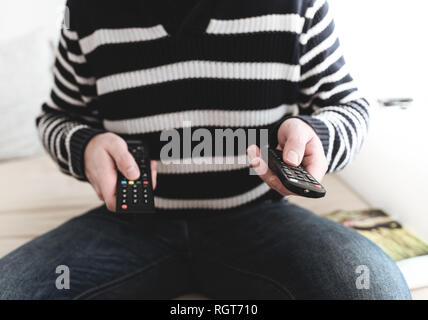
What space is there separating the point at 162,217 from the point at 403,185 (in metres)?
0.48

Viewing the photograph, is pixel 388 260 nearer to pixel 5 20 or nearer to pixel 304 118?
pixel 304 118

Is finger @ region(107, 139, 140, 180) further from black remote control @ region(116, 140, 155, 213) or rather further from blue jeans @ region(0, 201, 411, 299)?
blue jeans @ region(0, 201, 411, 299)

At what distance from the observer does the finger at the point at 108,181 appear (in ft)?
1.74

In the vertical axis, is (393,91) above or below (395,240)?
above

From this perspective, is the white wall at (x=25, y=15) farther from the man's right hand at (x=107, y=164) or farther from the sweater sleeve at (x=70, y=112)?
the man's right hand at (x=107, y=164)

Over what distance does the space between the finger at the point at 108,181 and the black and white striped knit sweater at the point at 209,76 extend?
61 millimetres

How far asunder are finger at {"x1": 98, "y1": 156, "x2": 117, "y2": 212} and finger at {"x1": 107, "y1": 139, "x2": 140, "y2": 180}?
1 cm

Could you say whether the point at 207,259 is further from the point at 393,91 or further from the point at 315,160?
the point at 393,91

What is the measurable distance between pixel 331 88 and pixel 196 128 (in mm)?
231

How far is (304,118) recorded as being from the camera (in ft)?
1.78

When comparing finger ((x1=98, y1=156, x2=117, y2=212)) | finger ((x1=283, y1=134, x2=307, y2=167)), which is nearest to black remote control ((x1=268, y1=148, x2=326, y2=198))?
finger ((x1=283, y1=134, x2=307, y2=167))

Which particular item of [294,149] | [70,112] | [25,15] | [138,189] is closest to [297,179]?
[294,149]

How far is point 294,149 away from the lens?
18.8 inches

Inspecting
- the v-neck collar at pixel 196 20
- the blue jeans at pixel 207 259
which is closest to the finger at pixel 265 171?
the blue jeans at pixel 207 259
